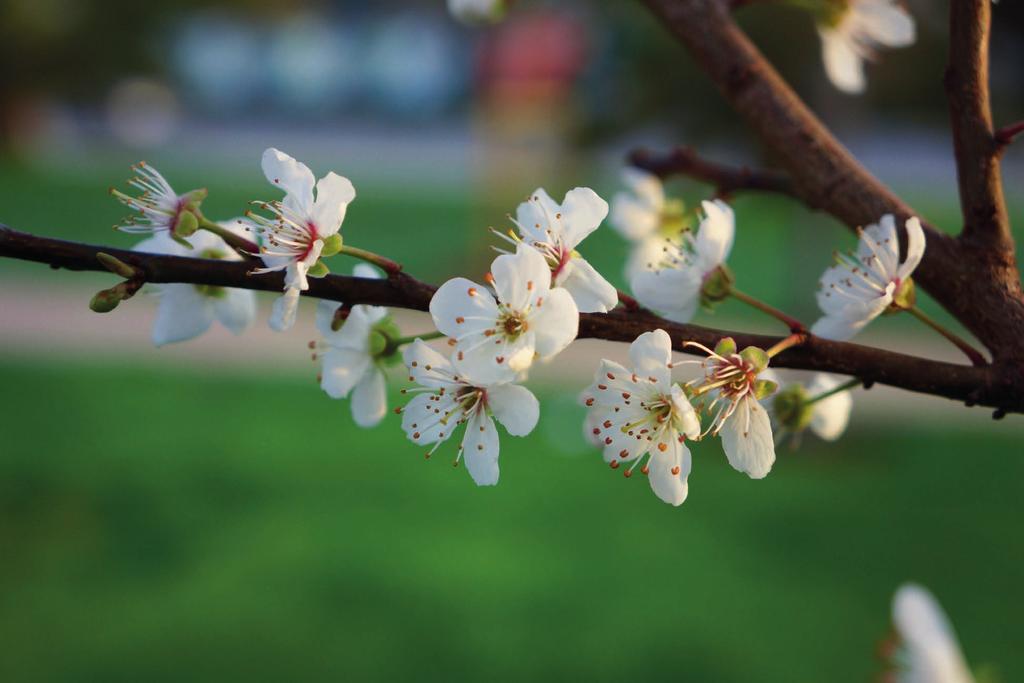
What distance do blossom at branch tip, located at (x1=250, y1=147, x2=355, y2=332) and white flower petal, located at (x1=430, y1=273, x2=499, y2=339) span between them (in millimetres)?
106

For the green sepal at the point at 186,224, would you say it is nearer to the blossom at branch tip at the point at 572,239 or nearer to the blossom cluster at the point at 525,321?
the blossom cluster at the point at 525,321

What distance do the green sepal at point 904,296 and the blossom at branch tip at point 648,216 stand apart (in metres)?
0.48

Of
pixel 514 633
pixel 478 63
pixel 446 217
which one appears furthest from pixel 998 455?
pixel 478 63

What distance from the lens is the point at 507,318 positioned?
0.78 metres

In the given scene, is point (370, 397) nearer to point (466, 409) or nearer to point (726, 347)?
point (466, 409)

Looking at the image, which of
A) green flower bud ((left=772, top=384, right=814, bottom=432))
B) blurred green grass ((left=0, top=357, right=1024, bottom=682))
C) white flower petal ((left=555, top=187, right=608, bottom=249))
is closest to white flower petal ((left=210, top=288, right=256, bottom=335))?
white flower petal ((left=555, top=187, right=608, bottom=249))

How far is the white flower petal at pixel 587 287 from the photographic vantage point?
772 millimetres

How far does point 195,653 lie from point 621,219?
280cm

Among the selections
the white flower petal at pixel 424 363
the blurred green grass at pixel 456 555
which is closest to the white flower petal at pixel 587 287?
the white flower petal at pixel 424 363

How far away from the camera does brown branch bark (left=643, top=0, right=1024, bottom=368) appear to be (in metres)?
0.87

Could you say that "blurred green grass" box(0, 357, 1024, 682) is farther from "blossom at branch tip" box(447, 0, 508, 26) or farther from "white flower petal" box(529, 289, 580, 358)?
"white flower petal" box(529, 289, 580, 358)

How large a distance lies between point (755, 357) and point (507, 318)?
182 millimetres

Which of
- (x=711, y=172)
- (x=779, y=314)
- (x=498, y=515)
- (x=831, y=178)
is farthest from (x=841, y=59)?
(x=498, y=515)

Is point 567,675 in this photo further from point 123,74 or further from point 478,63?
point 478,63
